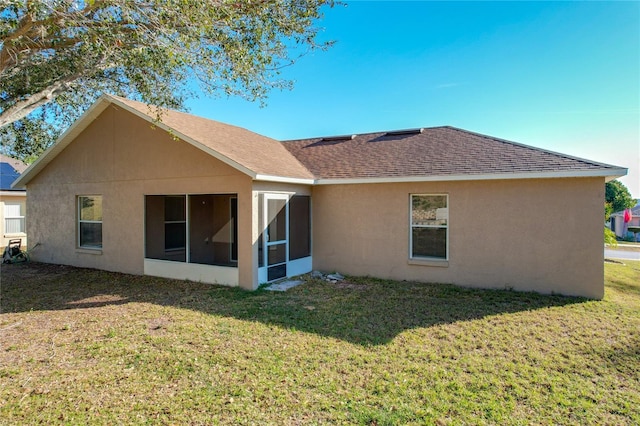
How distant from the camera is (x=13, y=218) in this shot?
1748 centimetres

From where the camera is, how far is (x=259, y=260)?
8.82 metres

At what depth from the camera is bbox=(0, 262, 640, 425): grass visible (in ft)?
11.9

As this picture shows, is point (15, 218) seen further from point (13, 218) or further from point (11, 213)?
point (11, 213)

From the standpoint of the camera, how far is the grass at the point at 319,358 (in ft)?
11.9

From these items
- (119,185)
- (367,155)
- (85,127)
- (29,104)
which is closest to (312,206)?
(367,155)

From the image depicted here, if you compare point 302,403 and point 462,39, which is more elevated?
point 462,39

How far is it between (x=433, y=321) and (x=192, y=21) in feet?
21.6

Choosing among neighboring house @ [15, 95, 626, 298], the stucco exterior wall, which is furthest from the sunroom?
the stucco exterior wall

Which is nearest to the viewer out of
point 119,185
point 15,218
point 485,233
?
point 485,233

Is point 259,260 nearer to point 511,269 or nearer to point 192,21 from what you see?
point 192,21

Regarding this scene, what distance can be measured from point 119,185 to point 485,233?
1040cm

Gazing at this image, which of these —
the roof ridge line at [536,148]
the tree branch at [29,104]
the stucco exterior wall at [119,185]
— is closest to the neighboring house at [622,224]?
the roof ridge line at [536,148]

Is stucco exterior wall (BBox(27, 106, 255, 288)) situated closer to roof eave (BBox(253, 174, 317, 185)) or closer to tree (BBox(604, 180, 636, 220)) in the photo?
roof eave (BBox(253, 174, 317, 185))

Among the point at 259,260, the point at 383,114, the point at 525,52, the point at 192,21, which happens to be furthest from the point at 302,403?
the point at 383,114
